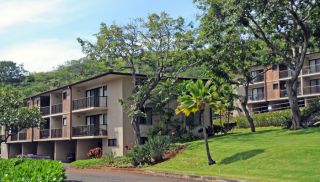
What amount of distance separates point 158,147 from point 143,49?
1004 cm

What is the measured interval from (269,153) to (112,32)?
17.7 metres

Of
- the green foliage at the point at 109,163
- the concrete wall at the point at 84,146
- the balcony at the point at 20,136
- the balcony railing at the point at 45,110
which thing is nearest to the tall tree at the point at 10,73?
the balcony at the point at 20,136

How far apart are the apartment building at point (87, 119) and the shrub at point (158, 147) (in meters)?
8.54

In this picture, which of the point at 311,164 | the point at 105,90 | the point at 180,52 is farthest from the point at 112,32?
the point at 311,164

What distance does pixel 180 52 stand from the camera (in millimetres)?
38656

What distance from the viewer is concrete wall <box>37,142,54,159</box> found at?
188ft

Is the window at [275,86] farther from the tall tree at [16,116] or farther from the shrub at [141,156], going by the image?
the shrub at [141,156]

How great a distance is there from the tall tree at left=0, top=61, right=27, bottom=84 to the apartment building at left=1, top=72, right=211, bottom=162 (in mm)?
81034

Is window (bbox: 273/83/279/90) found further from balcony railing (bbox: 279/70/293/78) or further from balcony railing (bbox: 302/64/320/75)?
balcony railing (bbox: 302/64/320/75)

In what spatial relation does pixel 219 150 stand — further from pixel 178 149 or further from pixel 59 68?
pixel 59 68

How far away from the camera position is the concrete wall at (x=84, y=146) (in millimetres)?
47344

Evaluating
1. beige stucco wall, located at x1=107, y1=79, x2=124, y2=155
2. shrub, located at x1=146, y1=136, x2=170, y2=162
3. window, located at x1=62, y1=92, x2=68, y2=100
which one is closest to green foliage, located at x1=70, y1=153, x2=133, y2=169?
shrub, located at x1=146, y1=136, x2=170, y2=162

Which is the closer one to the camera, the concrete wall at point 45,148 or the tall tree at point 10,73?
the concrete wall at point 45,148

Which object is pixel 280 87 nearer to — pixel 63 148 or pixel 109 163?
pixel 63 148
